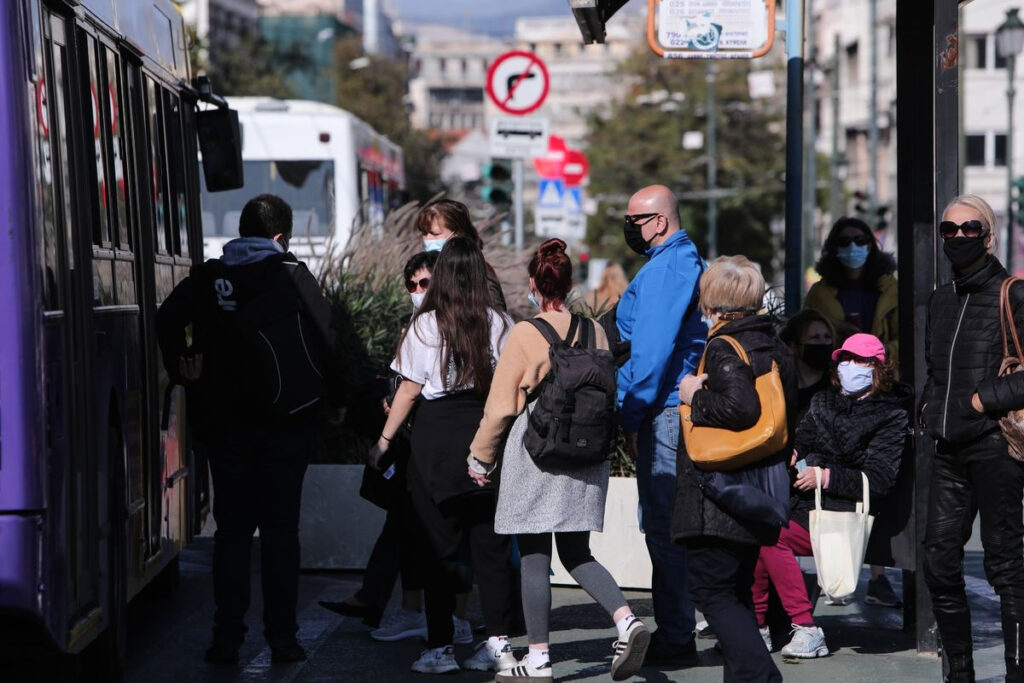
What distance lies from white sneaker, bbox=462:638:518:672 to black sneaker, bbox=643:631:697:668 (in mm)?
634

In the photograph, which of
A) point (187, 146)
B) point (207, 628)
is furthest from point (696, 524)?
point (187, 146)

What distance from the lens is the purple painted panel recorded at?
5.10 metres

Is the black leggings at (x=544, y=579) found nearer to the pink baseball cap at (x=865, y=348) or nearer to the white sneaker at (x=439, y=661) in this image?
the white sneaker at (x=439, y=661)

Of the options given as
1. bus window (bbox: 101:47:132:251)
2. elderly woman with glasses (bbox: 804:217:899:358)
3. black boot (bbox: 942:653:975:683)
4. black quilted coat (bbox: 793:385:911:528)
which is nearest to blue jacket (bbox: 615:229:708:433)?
black quilted coat (bbox: 793:385:911:528)

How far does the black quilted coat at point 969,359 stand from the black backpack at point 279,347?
249cm

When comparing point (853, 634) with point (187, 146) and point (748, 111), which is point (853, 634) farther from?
point (748, 111)

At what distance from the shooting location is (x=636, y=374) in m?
7.16

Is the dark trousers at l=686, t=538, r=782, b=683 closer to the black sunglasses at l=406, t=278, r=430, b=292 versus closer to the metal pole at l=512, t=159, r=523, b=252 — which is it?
the black sunglasses at l=406, t=278, r=430, b=292

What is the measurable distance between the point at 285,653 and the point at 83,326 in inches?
87.3

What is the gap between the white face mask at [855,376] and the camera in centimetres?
764

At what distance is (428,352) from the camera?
23.2 feet

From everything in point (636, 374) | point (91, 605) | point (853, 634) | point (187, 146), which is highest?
point (187, 146)

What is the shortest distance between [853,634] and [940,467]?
6.40 ft

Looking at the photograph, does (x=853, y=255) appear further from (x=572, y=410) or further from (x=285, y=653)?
(x=285, y=653)
